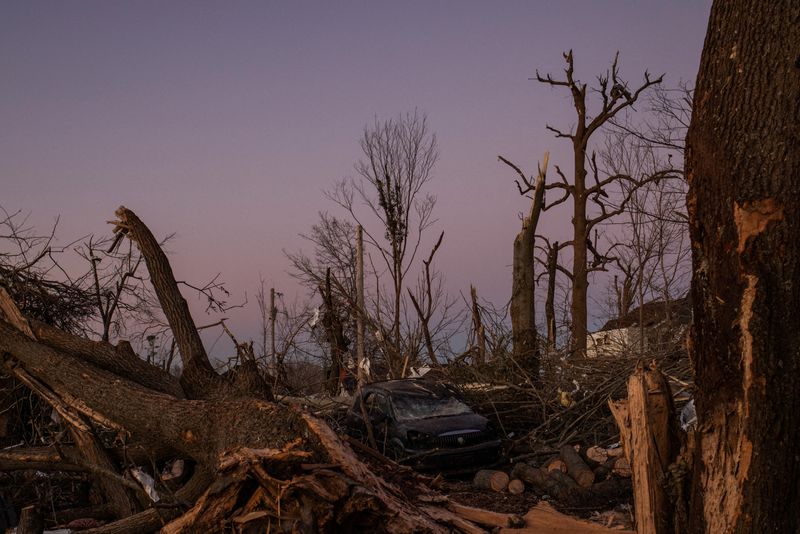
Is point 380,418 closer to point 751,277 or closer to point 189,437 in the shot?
point 189,437

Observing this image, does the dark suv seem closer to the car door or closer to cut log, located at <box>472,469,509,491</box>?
the car door

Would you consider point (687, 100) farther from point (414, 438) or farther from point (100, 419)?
point (100, 419)

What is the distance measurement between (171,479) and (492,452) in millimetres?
5640

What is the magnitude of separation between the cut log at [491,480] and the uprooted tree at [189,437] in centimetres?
390

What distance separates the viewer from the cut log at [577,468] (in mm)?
9391

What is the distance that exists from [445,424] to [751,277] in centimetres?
759

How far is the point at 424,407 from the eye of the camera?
11.5 meters

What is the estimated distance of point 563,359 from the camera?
13.4 meters

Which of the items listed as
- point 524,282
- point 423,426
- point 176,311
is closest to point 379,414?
point 423,426

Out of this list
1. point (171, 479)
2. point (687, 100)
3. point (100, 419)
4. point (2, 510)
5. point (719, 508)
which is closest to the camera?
point (719, 508)

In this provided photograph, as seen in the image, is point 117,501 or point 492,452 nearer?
point 117,501

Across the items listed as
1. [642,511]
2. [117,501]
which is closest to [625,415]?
[642,511]

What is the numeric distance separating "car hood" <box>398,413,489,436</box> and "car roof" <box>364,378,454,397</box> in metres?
0.67

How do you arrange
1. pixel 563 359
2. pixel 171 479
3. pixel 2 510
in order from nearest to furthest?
pixel 171 479 < pixel 2 510 < pixel 563 359
